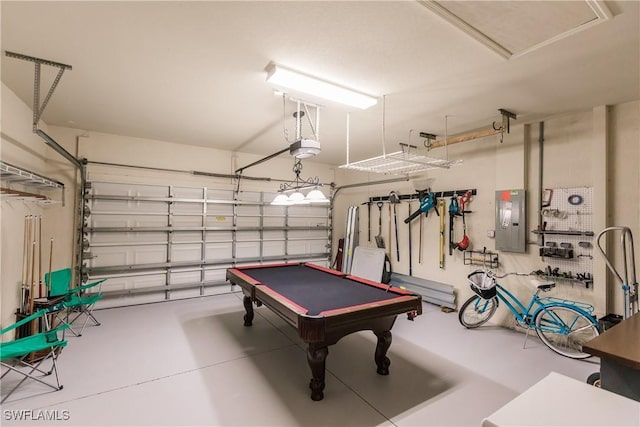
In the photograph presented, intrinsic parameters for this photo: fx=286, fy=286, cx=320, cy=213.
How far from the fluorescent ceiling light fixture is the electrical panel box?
252 centimetres

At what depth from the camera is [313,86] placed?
2830 mm

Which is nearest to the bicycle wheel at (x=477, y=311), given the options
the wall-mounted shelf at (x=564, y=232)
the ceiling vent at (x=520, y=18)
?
the wall-mounted shelf at (x=564, y=232)

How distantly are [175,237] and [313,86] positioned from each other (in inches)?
164

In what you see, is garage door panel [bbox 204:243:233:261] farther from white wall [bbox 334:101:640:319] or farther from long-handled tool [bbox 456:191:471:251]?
long-handled tool [bbox 456:191:471:251]

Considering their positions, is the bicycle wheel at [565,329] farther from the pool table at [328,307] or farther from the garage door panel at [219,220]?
the garage door panel at [219,220]

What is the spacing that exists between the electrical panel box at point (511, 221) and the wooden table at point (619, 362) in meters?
2.74

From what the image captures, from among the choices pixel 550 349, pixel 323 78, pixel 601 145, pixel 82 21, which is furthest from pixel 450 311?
pixel 82 21

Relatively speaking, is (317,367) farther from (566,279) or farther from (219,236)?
(219,236)

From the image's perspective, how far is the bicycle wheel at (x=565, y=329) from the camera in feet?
11.0

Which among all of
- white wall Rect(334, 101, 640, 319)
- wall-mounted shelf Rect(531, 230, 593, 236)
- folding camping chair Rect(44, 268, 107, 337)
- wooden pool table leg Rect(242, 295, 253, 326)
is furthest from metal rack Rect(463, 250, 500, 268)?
folding camping chair Rect(44, 268, 107, 337)

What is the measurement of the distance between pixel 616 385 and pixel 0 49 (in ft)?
15.8

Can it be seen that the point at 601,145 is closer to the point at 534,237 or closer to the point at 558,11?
the point at 534,237

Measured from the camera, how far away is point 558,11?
1.82m

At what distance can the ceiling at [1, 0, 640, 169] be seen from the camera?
6.32ft
